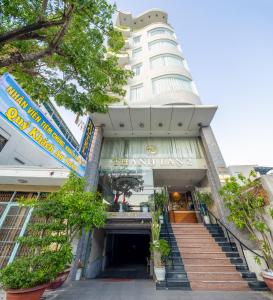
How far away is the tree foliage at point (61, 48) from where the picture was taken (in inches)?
139

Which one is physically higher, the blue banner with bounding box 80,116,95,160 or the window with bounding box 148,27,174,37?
the window with bounding box 148,27,174,37

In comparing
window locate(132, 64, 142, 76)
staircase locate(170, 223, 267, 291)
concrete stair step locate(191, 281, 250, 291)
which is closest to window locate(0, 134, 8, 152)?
staircase locate(170, 223, 267, 291)

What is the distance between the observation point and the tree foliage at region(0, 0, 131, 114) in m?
3.54

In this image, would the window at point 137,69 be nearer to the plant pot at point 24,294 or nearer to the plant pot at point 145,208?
the plant pot at point 145,208

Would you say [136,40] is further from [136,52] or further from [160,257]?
[160,257]

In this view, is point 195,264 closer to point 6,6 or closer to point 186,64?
point 6,6

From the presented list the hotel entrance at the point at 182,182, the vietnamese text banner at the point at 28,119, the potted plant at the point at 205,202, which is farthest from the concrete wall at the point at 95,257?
the potted plant at the point at 205,202

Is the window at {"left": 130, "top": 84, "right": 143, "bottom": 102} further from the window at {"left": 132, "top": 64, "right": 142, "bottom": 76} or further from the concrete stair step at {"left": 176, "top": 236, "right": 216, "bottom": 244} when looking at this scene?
the concrete stair step at {"left": 176, "top": 236, "right": 216, "bottom": 244}

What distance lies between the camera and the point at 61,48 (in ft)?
13.6

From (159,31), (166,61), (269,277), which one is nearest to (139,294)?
(269,277)

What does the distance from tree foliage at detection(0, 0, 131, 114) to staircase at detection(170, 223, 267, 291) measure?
6.04m

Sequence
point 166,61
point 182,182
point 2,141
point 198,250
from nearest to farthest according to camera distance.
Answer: point 198,250 < point 2,141 < point 182,182 < point 166,61

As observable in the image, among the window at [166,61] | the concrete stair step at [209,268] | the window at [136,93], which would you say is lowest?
the concrete stair step at [209,268]

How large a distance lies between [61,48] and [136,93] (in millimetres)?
6872
